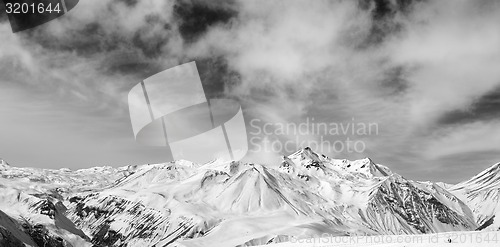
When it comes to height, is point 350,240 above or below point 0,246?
above

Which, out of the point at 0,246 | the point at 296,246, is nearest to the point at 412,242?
the point at 296,246

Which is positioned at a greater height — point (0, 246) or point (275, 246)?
point (275, 246)

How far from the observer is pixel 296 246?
4903 centimetres

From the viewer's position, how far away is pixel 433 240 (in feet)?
133

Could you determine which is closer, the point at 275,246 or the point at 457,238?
the point at 457,238

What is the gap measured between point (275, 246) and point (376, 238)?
44.6 feet

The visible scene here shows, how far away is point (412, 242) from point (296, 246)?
1452 cm

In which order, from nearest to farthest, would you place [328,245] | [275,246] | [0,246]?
[328,245], [275,246], [0,246]

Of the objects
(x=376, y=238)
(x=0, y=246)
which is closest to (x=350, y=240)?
(x=376, y=238)

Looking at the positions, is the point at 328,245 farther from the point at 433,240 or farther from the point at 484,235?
the point at 484,235

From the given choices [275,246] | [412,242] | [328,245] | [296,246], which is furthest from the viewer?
[275,246]

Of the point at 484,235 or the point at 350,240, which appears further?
the point at 350,240

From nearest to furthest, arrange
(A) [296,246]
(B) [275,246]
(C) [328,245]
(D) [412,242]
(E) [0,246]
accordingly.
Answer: (D) [412,242], (C) [328,245], (A) [296,246], (B) [275,246], (E) [0,246]

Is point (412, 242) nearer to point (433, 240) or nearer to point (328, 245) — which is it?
point (433, 240)
